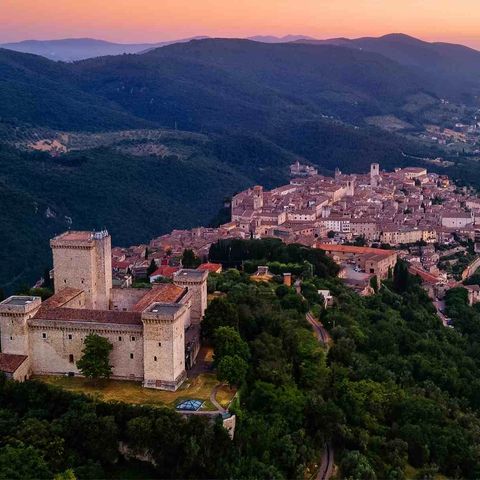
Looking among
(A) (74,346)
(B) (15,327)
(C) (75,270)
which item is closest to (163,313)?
(A) (74,346)

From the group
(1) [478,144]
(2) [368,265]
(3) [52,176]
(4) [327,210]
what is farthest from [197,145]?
(2) [368,265]

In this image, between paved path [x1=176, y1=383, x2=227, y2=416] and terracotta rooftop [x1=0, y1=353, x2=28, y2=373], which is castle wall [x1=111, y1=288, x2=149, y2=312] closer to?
terracotta rooftop [x1=0, y1=353, x2=28, y2=373]

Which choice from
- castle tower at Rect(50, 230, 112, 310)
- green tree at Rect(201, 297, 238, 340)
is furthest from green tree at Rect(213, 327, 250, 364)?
castle tower at Rect(50, 230, 112, 310)

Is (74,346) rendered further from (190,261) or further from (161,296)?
(190,261)

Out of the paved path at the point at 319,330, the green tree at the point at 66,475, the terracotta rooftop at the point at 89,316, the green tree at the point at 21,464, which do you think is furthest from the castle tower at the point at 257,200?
the green tree at the point at 66,475

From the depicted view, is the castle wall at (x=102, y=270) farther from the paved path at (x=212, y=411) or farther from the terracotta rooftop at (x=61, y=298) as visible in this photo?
the paved path at (x=212, y=411)
